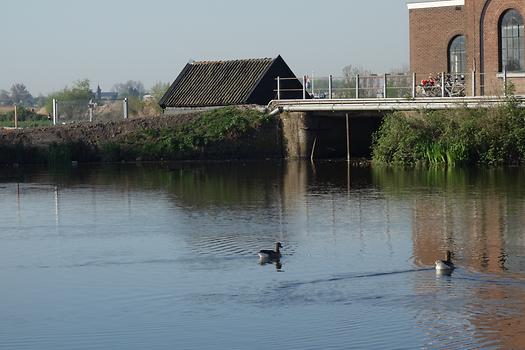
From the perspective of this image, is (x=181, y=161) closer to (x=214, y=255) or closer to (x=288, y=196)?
(x=288, y=196)

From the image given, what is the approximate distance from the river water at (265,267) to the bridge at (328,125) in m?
11.2

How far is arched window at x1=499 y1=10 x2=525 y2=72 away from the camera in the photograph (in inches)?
1932

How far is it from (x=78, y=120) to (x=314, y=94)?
555 inches

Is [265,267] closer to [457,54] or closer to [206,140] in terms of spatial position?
[206,140]

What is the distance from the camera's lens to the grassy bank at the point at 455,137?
1693 inches

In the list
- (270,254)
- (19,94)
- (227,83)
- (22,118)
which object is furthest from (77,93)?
(19,94)

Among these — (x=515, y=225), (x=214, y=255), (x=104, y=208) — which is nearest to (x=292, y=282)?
(x=214, y=255)

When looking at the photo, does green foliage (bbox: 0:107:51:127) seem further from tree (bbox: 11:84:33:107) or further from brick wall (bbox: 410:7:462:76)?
tree (bbox: 11:84:33:107)

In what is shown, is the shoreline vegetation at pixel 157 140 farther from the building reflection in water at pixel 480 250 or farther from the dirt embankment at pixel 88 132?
the building reflection in water at pixel 480 250

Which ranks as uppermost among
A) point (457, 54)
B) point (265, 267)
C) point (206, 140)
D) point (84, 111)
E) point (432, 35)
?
point (432, 35)

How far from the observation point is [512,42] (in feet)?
162

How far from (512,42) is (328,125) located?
Answer: 949 centimetres

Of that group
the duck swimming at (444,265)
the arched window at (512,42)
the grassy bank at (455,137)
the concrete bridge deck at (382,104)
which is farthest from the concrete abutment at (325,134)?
the duck swimming at (444,265)

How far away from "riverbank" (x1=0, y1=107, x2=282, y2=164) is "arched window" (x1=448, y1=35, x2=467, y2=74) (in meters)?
13.8
